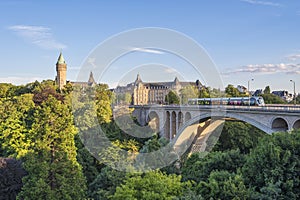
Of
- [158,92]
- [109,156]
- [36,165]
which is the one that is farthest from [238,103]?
[158,92]

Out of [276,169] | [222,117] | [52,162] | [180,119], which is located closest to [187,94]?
[180,119]

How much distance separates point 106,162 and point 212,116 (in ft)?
41.0

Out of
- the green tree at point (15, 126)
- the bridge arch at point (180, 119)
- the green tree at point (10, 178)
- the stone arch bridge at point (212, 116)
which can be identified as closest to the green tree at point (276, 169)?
the stone arch bridge at point (212, 116)

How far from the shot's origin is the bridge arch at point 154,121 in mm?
43119

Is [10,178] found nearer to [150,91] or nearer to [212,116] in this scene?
[212,116]

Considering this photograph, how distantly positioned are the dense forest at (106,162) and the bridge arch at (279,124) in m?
5.43

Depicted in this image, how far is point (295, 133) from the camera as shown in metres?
12.8

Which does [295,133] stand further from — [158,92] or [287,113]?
[158,92]

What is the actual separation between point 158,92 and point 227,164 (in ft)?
206

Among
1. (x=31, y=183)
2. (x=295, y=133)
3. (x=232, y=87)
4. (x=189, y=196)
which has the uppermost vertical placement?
(x=232, y=87)

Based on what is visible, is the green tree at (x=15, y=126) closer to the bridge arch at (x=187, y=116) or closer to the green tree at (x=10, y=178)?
the green tree at (x=10, y=178)

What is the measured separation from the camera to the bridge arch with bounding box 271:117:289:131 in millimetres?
21062

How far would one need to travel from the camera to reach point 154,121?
44.7 metres

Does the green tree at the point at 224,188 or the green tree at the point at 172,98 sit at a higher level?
the green tree at the point at 172,98
